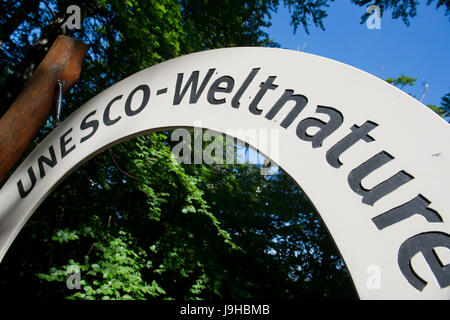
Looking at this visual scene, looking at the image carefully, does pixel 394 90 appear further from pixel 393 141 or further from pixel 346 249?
pixel 346 249

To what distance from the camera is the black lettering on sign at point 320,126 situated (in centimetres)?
128

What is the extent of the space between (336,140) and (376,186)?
0.23 meters

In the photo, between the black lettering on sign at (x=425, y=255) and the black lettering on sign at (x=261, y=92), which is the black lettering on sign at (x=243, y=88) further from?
the black lettering on sign at (x=425, y=255)

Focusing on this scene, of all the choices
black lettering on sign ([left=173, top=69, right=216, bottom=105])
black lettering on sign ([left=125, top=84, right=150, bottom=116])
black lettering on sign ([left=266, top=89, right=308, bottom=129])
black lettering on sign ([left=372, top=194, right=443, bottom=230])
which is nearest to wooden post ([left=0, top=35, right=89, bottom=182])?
black lettering on sign ([left=125, top=84, right=150, bottom=116])

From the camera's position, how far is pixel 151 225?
673cm

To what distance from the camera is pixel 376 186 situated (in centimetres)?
114

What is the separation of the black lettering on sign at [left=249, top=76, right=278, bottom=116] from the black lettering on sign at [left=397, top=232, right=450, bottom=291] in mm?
807

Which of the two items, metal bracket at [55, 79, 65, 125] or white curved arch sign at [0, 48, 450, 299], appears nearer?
white curved arch sign at [0, 48, 450, 299]

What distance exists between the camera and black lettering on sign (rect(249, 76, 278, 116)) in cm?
150

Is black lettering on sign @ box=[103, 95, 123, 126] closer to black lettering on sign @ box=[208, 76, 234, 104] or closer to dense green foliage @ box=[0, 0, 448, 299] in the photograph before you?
black lettering on sign @ box=[208, 76, 234, 104]

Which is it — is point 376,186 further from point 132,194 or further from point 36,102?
point 132,194

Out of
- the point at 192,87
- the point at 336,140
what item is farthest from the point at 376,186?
the point at 192,87

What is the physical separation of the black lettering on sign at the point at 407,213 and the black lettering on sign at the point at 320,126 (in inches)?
13.9

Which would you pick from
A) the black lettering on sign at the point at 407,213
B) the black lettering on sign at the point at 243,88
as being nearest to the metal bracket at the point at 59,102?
the black lettering on sign at the point at 243,88
